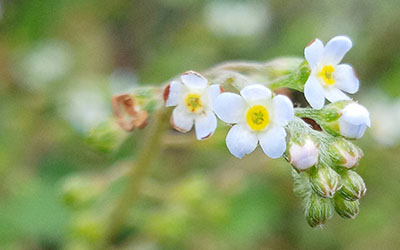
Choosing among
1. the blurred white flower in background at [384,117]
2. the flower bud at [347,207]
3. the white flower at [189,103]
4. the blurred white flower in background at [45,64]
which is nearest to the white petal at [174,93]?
the white flower at [189,103]

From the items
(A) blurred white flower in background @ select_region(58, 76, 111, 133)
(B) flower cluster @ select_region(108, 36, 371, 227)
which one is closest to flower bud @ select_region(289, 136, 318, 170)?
(B) flower cluster @ select_region(108, 36, 371, 227)

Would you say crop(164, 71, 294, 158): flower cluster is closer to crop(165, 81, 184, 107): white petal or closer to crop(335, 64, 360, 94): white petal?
crop(165, 81, 184, 107): white petal

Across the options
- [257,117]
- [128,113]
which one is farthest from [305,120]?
[128,113]

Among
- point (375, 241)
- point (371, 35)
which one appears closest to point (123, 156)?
point (375, 241)

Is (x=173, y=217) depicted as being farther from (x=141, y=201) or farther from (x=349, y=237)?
(x=349, y=237)

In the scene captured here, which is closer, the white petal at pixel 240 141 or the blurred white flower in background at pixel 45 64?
the white petal at pixel 240 141

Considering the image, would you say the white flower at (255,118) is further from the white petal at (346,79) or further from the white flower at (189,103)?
the white petal at (346,79)

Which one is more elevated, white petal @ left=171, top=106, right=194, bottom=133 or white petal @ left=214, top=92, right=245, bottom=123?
white petal @ left=171, top=106, right=194, bottom=133
